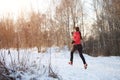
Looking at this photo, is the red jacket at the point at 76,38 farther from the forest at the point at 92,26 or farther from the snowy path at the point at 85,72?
the forest at the point at 92,26

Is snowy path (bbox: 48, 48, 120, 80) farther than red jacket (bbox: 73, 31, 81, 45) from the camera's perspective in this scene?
No

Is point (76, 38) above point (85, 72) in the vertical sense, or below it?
above

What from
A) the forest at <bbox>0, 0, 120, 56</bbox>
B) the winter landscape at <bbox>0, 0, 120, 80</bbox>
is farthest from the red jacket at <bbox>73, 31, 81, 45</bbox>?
the forest at <bbox>0, 0, 120, 56</bbox>

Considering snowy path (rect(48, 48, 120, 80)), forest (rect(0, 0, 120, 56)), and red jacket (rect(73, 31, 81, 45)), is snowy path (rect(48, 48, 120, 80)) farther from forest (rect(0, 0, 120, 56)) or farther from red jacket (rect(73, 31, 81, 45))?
forest (rect(0, 0, 120, 56))

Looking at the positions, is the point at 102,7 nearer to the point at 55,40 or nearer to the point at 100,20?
the point at 100,20

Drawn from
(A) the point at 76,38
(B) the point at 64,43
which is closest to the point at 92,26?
(B) the point at 64,43

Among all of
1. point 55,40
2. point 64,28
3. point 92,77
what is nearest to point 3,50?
point 92,77

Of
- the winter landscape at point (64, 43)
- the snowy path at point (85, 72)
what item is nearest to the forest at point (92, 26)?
the winter landscape at point (64, 43)

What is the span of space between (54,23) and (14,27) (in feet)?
89.6

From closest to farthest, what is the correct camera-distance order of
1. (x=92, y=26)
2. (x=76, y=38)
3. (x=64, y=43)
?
(x=76, y=38) → (x=64, y=43) → (x=92, y=26)

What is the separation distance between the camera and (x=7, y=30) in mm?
9391

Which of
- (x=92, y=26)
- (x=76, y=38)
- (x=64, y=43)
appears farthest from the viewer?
(x=92, y=26)

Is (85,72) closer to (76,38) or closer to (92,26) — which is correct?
(76,38)

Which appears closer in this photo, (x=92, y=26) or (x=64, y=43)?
(x=64, y=43)
